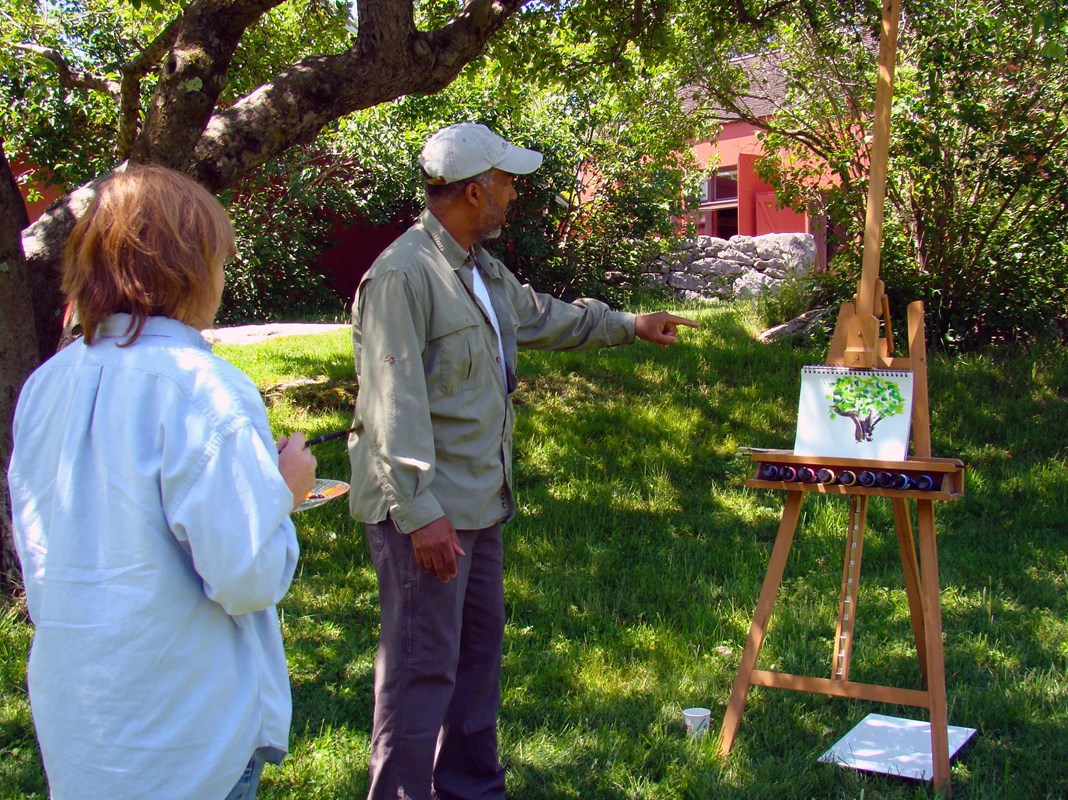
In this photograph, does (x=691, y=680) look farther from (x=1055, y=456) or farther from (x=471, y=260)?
(x=1055, y=456)

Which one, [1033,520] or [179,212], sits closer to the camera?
[179,212]

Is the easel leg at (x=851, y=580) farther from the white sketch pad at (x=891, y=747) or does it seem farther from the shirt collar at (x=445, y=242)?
the shirt collar at (x=445, y=242)

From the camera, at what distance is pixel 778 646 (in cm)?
473

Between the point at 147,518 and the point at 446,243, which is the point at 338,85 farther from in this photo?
the point at 147,518

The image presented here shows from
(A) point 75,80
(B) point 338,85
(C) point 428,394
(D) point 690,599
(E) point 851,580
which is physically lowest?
(D) point 690,599

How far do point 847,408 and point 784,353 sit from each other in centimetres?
535

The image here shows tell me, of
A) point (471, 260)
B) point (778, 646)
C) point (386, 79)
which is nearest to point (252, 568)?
point (471, 260)

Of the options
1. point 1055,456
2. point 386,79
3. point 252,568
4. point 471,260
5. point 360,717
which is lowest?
point 360,717

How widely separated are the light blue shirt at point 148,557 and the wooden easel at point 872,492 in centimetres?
242

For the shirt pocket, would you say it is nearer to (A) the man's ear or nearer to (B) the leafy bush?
(A) the man's ear

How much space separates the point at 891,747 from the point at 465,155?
2541 mm

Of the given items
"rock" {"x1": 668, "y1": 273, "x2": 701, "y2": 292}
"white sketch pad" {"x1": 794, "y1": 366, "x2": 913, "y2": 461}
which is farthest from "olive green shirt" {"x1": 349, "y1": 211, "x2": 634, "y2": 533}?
"rock" {"x1": 668, "y1": 273, "x2": 701, "y2": 292}

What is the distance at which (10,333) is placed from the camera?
4.60m

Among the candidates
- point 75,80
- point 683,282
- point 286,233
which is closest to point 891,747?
point 75,80
